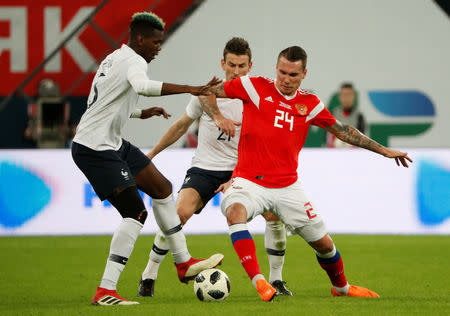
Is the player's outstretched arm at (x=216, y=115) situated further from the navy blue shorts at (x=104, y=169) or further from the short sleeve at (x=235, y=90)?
the navy blue shorts at (x=104, y=169)

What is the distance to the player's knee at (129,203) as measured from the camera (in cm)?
672

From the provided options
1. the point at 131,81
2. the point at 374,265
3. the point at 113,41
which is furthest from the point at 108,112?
the point at 113,41

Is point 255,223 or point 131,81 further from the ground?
point 131,81

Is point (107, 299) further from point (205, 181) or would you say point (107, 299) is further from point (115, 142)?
point (205, 181)

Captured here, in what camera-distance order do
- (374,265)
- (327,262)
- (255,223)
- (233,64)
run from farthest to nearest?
(255,223) < (374,265) < (233,64) < (327,262)

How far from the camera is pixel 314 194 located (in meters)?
12.9

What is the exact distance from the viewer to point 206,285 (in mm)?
6863

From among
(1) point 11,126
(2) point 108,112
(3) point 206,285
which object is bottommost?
(1) point 11,126

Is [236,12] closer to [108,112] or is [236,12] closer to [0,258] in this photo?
[0,258]

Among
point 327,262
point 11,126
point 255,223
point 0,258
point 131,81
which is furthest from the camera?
point 11,126

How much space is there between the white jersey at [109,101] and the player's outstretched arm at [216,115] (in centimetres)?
69

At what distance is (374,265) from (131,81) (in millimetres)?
4171

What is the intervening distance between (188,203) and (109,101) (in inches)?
54.4

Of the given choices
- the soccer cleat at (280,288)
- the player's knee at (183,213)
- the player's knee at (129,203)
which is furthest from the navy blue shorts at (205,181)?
the player's knee at (129,203)
